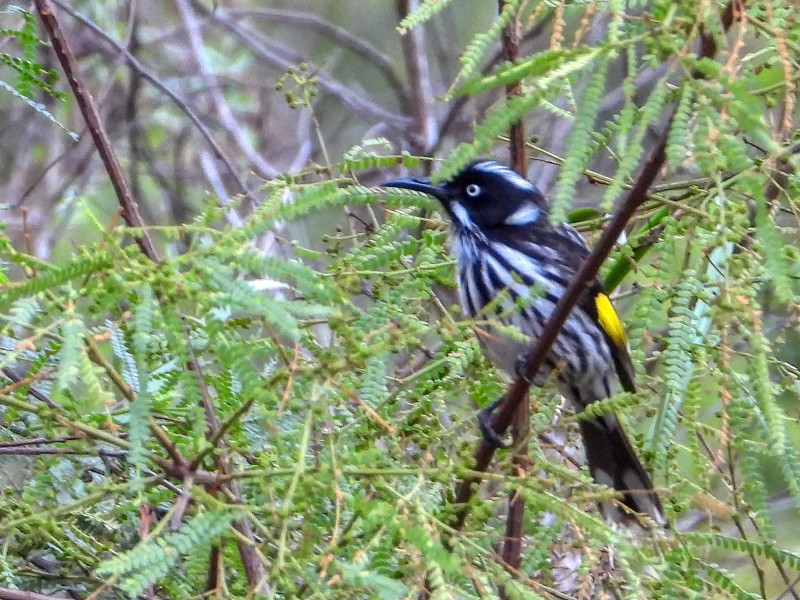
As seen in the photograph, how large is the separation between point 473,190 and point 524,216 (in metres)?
0.19

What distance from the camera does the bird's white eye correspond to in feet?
11.1

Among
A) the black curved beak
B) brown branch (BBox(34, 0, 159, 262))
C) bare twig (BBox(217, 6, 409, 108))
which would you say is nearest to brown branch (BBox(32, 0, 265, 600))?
brown branch (BBox(34, 0, 159, 262))

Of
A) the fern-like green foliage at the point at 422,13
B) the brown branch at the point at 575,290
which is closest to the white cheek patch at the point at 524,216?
the brown branch at the point at 575,290

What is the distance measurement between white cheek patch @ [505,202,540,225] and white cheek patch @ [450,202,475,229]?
0.45 ft

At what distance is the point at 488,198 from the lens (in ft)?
11.1

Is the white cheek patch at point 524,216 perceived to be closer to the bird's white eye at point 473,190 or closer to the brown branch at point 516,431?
the bird's white eye at point 473,190

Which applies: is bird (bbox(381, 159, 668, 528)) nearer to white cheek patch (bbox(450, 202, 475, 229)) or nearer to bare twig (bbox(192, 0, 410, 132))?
white cheek patch (bbox(450, 202, 475, 229))

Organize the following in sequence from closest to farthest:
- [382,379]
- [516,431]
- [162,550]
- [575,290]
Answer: [162,550] < [575,290] < [382,379] < [516,431]

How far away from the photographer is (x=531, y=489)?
1.69 metres

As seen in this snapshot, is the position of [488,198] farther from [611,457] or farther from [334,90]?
[334,90]

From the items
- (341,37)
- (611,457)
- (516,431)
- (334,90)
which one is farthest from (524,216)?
(341,37)

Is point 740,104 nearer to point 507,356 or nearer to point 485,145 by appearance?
point 485,145

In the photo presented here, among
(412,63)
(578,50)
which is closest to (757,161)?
(578,50)

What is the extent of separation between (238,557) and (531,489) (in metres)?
0.65
